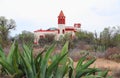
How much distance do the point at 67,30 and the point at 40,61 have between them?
77.9 metres

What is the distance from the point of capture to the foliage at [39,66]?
5.08 meters

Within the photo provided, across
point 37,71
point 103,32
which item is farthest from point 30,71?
point 103,32

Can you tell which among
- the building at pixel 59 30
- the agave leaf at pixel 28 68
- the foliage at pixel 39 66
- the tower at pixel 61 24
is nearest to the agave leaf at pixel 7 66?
the foliage at pixel 39 66

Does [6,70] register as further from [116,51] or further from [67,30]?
[67,30]

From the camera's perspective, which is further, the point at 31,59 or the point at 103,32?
the point at 103,32

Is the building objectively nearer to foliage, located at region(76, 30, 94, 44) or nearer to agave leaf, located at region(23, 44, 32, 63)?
foliage, located at region(76, 30, 94, 44)

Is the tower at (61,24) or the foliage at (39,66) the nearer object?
the foliage at (39,66)

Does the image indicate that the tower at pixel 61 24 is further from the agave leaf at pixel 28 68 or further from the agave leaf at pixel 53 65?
the agave leaf at pixel 28 68

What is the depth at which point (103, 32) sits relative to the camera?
50.2 meters

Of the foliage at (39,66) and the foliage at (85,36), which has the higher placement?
the foliage at (39,66)

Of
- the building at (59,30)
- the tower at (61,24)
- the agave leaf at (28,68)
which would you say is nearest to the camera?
the agave leaf at (28,68)

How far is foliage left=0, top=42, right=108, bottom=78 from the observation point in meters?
5.08

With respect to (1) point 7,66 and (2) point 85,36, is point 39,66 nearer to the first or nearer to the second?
(1) point 7,66

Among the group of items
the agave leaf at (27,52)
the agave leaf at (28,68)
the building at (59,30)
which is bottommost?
the building at (59,30)
